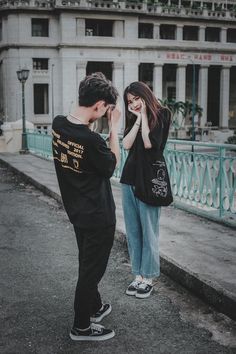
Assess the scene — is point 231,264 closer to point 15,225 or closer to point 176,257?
point 176,257

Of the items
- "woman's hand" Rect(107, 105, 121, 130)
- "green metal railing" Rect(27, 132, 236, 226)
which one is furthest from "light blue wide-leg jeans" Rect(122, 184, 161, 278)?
"green metal railing" Rect(27, 132, 236, 226)

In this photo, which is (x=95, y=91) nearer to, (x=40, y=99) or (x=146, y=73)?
(x=40, y=99)

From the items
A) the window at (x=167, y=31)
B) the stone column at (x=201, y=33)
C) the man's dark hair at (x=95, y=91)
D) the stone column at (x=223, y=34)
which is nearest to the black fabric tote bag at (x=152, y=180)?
the man's dark hair at (x=95, y=91)

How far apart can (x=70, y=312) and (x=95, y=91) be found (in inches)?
72.4

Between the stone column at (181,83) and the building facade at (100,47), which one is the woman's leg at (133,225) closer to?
the building facade at (100,47)

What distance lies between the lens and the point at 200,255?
193 inches

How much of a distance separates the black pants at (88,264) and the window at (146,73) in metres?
51.8

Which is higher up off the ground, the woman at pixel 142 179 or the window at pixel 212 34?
the window at pixel 212 34

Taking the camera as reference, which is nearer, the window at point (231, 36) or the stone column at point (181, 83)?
the stone column at point (181, 83)

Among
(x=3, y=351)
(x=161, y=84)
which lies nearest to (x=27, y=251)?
(x=3, y=351)

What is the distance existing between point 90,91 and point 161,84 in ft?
167

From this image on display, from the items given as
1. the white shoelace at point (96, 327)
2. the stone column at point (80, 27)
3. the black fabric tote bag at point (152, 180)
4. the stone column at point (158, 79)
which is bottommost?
the white shoelace at point (96, 327)

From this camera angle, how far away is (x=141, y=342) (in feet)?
10.7

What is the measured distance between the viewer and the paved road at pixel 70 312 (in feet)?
10.5
